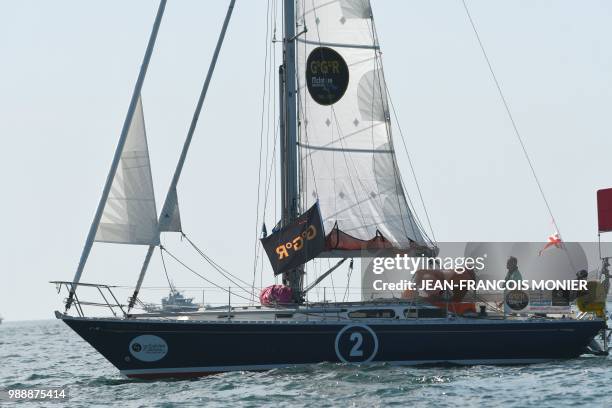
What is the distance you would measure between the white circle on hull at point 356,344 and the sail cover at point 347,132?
119 inches

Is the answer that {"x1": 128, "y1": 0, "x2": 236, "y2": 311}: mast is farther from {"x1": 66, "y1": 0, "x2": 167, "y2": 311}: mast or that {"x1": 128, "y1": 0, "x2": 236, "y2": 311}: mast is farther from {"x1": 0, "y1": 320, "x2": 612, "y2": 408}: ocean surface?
{"x1": 0, "y1": 320, "x2": 612, "y2": 408}: ocean surface

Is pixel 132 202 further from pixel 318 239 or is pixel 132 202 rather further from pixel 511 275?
pixel 511 275

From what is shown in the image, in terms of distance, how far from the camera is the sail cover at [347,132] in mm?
31344

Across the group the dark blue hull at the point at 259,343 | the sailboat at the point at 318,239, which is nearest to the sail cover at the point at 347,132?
the sailboat at the point at 318,239

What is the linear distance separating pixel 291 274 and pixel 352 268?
1.97 metres

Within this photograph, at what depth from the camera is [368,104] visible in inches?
1270

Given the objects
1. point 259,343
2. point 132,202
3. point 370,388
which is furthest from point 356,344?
point 132,202

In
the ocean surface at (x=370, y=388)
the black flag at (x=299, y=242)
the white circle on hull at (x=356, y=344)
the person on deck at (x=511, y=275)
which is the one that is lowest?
the ocean surface at (x=370, y=388)

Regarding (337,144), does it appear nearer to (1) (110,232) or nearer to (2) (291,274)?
(2) (291,274)

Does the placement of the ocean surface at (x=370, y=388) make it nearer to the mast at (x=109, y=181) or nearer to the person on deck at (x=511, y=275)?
the person on deck at (x=511, y=275)

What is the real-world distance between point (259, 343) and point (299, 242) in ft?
9.37

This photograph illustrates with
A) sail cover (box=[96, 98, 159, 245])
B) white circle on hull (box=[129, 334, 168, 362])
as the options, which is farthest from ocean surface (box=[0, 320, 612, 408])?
sail cover (box=[96, 98, 159, 245])

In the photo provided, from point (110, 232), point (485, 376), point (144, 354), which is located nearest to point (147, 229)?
point (110, 232)

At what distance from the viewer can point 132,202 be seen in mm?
28297
